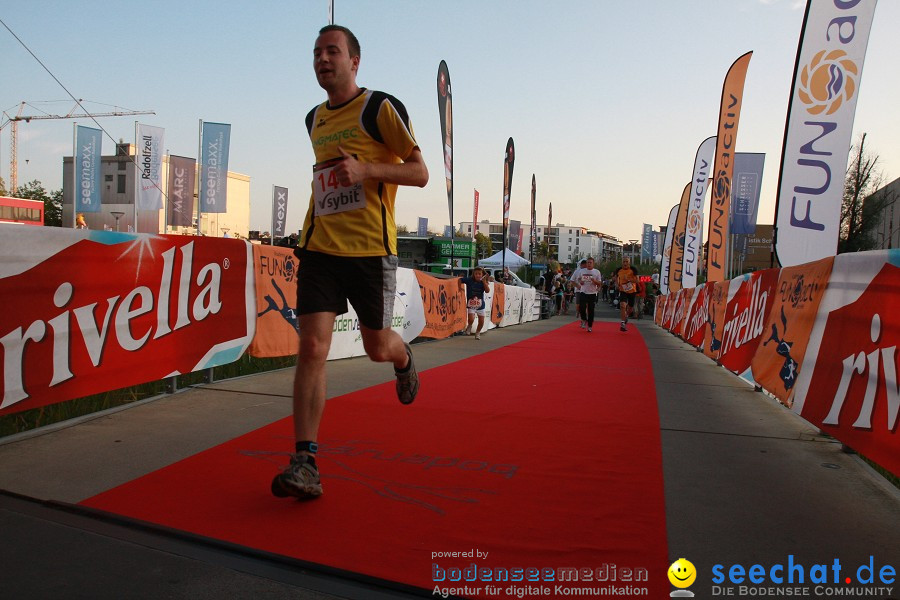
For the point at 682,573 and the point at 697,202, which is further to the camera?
the point at 697,202

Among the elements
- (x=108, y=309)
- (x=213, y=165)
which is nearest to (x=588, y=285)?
(x=108, y=309)

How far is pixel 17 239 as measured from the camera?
11.4ft

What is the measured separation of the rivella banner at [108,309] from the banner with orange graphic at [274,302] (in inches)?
14.4

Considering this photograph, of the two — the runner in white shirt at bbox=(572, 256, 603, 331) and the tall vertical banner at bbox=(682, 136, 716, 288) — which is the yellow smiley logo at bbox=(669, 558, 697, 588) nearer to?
the runner in white shirt at bbox=(572, 256, 603, 331)

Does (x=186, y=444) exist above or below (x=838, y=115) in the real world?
below

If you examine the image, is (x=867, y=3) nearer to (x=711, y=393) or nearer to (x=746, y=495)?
(x=711, y=393)

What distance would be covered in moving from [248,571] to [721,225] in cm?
1332

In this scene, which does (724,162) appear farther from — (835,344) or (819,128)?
(835,344)

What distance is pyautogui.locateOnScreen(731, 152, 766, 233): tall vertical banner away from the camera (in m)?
24.5

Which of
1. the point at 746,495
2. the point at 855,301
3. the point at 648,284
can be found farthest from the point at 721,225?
the point at 648,284

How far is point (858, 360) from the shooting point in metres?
3.39

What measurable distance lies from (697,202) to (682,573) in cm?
1761

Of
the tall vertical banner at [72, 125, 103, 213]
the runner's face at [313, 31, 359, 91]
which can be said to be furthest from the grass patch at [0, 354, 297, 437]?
the tall vertical banner at [72, 125, 103, 213]

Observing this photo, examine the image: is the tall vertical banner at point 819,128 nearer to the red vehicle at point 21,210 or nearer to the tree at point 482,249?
the tree at point 482,249
